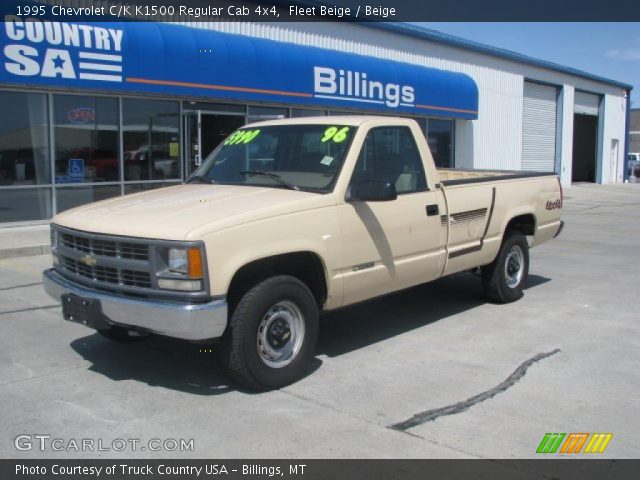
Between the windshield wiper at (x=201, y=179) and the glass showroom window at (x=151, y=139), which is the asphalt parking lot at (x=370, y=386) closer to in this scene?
the windshield wiper at (x=201, y=179)

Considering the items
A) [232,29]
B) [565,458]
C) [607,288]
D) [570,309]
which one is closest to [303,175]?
[565,458]

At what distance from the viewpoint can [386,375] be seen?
5.21m

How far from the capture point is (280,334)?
4922mm

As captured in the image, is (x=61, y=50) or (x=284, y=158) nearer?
(x=284, y=158)

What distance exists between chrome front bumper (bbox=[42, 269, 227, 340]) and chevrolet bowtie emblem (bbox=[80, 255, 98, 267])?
0.92 feet

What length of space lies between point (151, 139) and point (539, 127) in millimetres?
21164

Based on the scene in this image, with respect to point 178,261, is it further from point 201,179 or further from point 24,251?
point 24,251

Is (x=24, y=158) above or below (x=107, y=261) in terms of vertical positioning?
above

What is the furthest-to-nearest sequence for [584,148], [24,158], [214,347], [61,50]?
[584,148] < [24,158] < [61,50] < [214,347]

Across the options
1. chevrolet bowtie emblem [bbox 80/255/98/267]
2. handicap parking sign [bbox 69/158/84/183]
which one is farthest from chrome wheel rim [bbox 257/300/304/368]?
handicap parking sign [bbox 69/158/84/183]

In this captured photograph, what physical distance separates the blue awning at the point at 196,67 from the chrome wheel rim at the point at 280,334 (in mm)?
8980

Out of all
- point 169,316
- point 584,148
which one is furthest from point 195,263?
point 584,148

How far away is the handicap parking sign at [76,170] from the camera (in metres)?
13.4

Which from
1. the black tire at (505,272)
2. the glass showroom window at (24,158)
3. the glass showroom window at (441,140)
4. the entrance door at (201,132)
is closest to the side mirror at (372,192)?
the black tire at (505,272)
